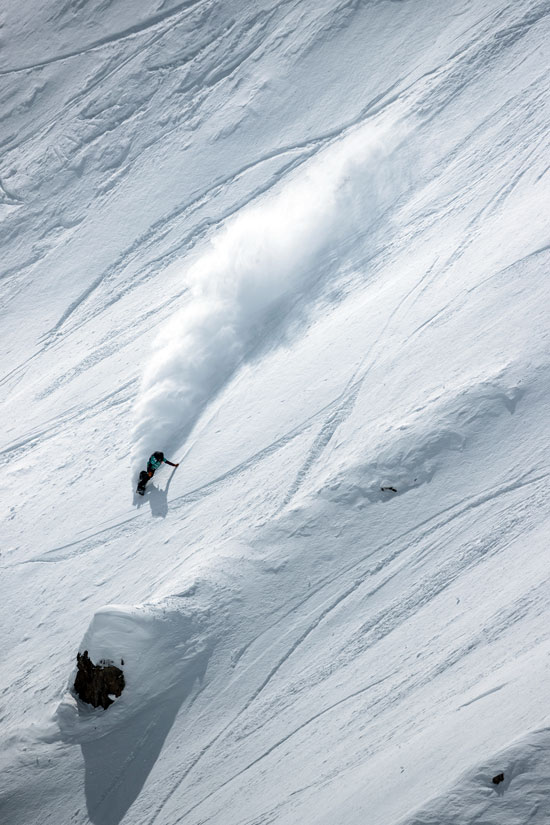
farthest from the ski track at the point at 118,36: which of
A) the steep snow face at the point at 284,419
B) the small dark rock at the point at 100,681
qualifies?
the small dark rock at the point at 100,681

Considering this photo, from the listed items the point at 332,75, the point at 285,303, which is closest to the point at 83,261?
the point at 285,303

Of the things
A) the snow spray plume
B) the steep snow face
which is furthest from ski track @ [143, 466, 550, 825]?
the snow spray plume

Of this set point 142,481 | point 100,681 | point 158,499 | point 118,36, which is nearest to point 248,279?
point 142,481

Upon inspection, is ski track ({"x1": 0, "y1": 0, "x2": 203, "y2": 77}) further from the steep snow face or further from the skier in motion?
the skier in motion

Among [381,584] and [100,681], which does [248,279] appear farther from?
[100,681]

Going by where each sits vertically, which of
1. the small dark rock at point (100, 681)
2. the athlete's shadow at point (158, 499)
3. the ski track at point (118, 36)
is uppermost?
the ski track at point (118, 36)

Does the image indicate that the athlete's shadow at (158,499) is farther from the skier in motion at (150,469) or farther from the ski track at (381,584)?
the ski track at (381,584)
